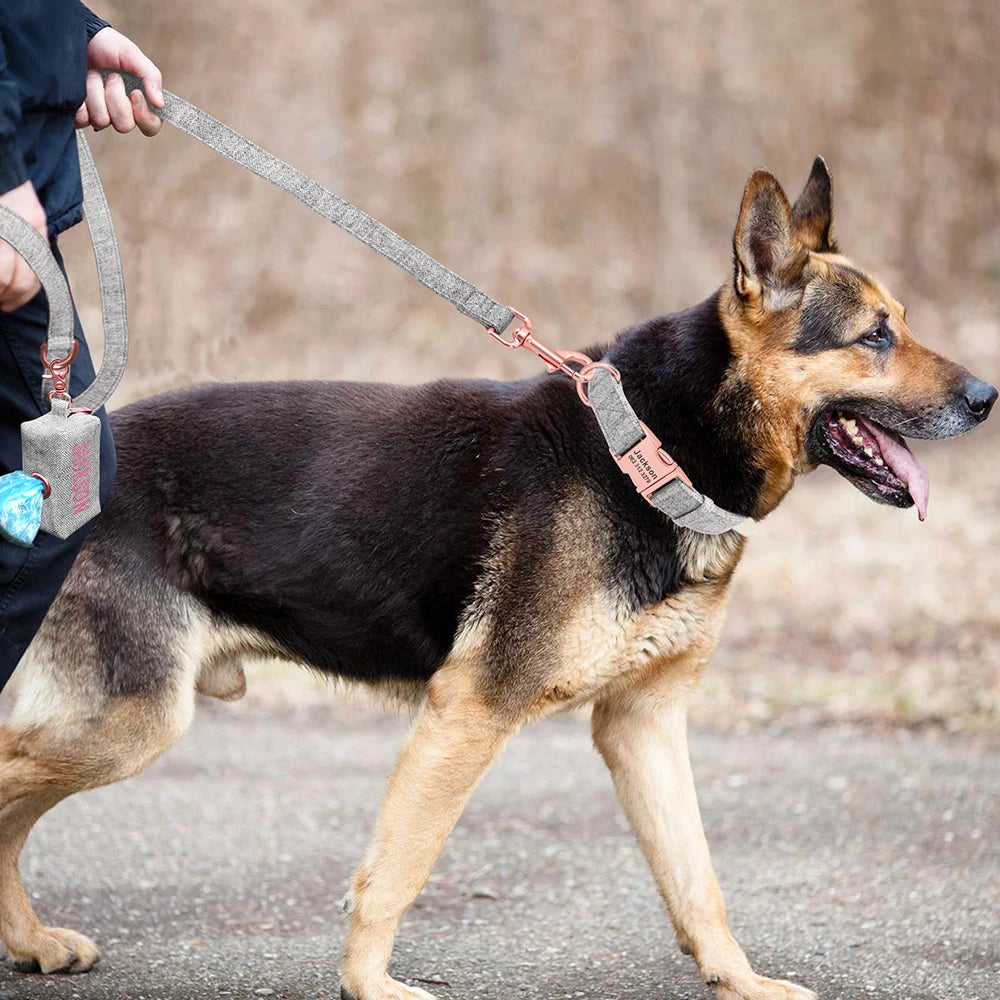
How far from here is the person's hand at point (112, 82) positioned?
3.24m

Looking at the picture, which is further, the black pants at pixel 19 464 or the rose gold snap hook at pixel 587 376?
the rose gold snap hook at pixel 587 376

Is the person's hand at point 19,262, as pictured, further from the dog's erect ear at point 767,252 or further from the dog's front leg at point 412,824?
the dog's erect ear at point 767,252

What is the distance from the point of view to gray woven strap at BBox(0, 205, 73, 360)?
8.53ft

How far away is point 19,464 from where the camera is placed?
9.28 ft

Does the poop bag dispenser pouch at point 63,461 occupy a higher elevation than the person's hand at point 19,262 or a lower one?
lower

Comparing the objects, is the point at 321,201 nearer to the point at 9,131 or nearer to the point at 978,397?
the point at 9,131

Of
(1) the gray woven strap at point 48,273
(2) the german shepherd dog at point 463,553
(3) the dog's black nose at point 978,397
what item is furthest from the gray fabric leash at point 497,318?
(1) the gray woven strap at point 48,273

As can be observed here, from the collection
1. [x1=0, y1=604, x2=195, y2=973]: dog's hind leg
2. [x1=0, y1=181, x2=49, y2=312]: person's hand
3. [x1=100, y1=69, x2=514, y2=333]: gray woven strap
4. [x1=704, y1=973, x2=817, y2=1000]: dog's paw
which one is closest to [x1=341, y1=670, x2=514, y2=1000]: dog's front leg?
[x1=0, y1=604, x2=195, y2=973]: dog's hind leg

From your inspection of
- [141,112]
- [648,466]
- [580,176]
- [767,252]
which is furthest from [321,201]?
Answer: [580,176]

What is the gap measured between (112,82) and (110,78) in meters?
0.01

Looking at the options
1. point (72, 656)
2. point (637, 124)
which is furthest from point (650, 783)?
point (637, 124)

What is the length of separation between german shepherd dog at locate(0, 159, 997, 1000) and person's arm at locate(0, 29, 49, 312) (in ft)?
3.79

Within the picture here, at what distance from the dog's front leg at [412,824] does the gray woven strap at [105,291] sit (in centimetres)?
131

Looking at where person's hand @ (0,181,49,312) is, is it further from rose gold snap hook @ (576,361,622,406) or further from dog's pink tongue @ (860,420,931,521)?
dog's pink tongue @ (860,420,931,521)
